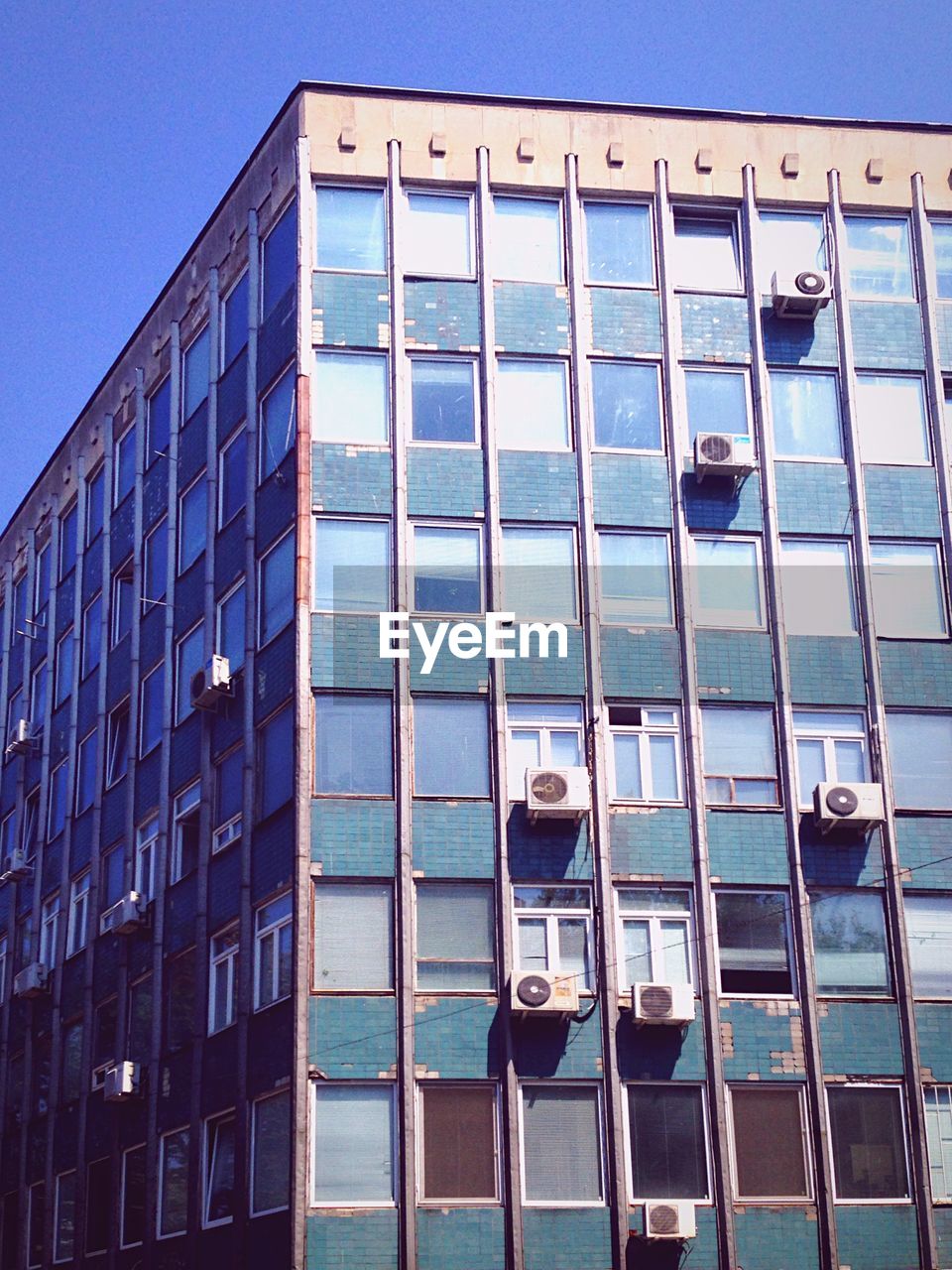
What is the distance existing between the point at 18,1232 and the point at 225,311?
18.0m

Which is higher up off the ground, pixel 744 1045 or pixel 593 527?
pixel 593 527

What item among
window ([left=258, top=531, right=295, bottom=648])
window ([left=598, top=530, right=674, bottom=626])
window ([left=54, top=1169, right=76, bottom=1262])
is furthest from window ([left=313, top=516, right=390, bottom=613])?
window ([left=54, top=1169, right=76, bottom=1262])

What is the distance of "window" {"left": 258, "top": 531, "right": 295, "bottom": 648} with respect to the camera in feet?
99.4

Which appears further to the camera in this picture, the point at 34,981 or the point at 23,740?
the point at 23,740

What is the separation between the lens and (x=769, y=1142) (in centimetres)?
2723

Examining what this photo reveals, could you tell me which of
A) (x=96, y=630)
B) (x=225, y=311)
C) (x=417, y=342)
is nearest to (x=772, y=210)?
(x=417, y=342)

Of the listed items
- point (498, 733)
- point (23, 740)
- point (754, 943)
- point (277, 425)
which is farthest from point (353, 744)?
point (23, 740)

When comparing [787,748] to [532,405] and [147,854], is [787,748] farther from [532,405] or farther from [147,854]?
[147,854]

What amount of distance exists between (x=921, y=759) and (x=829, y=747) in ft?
4.83

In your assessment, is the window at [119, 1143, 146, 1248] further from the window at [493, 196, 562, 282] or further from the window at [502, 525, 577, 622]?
the window at [493, 196, 562, 282]

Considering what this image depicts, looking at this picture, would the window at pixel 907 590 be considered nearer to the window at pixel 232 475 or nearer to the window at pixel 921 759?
the window at pixel 921 759

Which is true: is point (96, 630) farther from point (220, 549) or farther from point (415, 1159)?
point (415, 1159)

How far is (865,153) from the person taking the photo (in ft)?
111

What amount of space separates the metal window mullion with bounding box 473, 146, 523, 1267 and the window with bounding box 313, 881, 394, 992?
1647 millimetres
